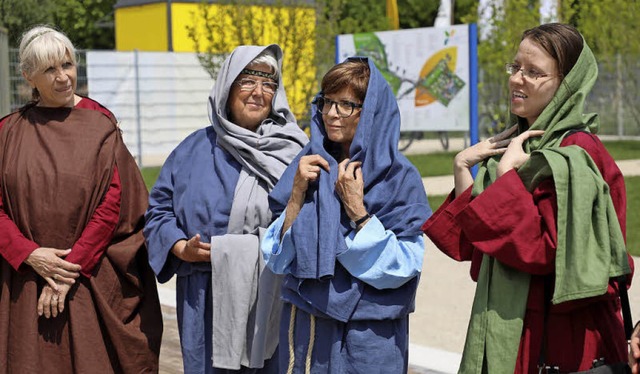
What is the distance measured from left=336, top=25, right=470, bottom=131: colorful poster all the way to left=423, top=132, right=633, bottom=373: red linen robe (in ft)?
36.2

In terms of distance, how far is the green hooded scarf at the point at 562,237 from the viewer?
3.20 meters

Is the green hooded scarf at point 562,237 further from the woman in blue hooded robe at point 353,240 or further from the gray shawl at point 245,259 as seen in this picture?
the gray shawl at point 245,259

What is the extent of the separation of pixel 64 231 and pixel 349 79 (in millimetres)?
1482

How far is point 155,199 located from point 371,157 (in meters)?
1.19

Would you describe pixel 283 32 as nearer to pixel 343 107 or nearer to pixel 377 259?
pixel 343 107

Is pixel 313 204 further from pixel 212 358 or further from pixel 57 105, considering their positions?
pixel 57 105

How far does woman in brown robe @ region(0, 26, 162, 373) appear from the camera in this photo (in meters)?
4.57

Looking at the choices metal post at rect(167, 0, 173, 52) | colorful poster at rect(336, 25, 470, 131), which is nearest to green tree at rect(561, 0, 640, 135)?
colorful poster at rect(336, 25, 470, 131)

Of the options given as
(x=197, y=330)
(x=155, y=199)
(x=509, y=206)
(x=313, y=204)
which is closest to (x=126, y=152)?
(x=155, y=199)

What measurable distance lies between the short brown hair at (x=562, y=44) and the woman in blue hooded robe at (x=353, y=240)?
0.68 metres

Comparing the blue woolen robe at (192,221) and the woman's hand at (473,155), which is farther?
the blue woolen robe at (192,221)

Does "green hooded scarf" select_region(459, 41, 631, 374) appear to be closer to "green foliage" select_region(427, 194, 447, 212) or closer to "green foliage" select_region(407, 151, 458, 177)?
"green foliage" select_region(427, 194, 447, 212)

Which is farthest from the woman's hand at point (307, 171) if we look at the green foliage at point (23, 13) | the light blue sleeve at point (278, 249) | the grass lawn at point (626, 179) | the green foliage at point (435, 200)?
the green foliage at point (435, 200)

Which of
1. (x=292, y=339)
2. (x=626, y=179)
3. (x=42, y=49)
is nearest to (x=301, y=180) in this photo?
(x=292, y=339)
